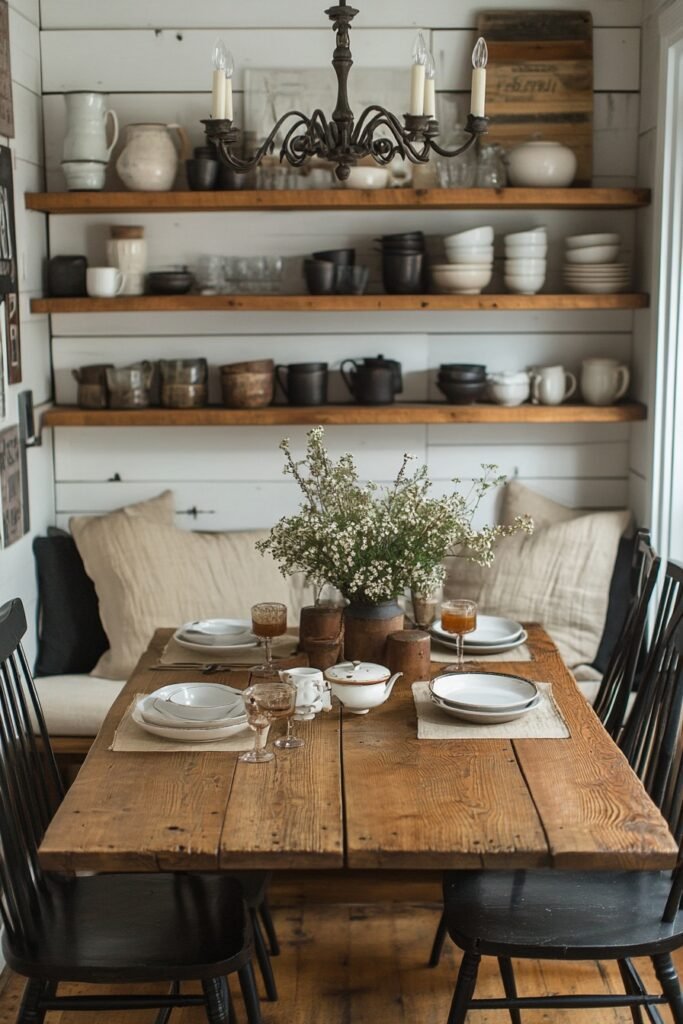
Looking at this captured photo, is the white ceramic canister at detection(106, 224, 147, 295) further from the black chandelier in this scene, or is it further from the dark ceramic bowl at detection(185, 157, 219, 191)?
the black chandelier

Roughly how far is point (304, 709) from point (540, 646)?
74 centimetres

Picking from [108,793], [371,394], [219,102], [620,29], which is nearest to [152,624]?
[371,394]

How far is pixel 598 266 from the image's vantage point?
355cm

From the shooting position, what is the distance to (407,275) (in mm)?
3547

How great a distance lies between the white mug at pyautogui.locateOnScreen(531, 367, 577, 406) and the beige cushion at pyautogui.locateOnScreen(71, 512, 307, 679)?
931 millimetres

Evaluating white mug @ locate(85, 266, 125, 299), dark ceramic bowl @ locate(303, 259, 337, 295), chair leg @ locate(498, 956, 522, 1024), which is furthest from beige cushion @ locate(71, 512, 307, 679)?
chair leg @ locate(498, 956, 522, 1024)

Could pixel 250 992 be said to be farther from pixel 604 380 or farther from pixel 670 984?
pixel 604 380

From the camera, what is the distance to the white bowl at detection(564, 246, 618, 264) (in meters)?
3.56

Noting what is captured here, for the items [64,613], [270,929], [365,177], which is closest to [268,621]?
[270,929]

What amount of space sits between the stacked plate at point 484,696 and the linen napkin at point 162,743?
0.38 metres

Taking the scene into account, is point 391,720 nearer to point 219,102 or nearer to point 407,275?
point 219,102

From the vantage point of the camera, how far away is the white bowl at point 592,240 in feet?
11.6

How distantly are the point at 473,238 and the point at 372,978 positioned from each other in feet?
6.70

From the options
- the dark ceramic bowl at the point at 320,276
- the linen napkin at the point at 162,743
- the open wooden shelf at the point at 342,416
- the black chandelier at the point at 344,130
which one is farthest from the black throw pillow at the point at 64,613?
the black chandelier at the point at 344,130
